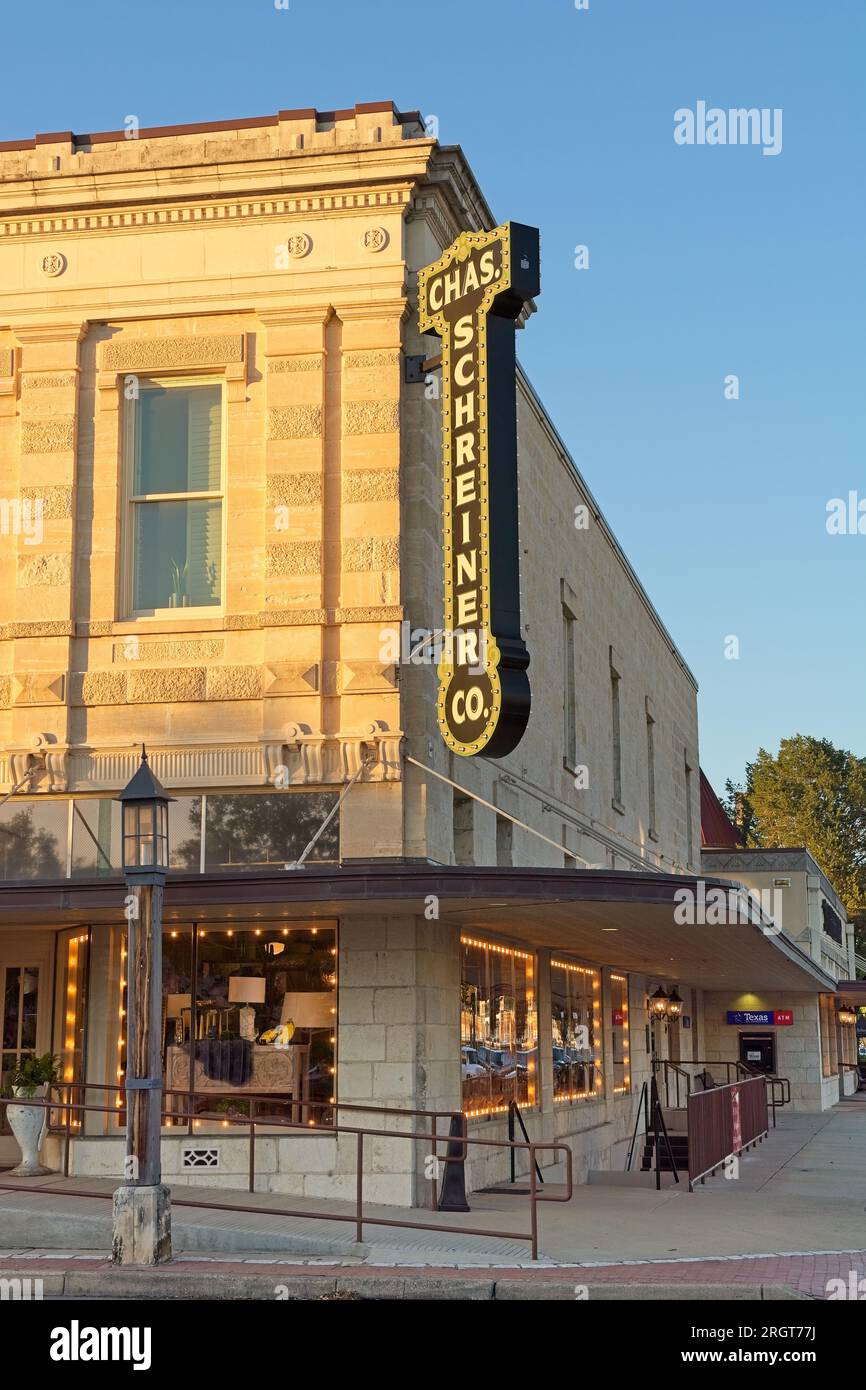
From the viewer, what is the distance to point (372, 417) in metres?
17.7

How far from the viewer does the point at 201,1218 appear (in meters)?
13.9

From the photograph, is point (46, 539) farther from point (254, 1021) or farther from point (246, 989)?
point (254, 1021)

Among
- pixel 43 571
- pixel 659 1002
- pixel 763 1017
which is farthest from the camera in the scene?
pixel 763 1017

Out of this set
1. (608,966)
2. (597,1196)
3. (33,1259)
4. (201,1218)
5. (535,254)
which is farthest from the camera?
(608,966)

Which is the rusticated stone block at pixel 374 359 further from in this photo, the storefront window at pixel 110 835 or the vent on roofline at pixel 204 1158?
the vent on roofline at pixel 204 1158

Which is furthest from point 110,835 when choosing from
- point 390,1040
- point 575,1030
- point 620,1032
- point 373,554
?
point 620,1032

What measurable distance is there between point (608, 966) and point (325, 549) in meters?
11.9

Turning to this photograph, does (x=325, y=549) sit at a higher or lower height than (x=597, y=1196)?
higher

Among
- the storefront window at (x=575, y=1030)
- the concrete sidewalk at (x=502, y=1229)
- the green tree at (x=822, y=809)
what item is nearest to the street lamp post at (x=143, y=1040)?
the concrete sidewalk at (x=502, y=1229)

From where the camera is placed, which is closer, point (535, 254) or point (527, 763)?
point (535, 254)

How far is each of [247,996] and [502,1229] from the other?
155 inches

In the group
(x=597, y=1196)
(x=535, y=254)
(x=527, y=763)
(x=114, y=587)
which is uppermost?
(x=535, y=254)
